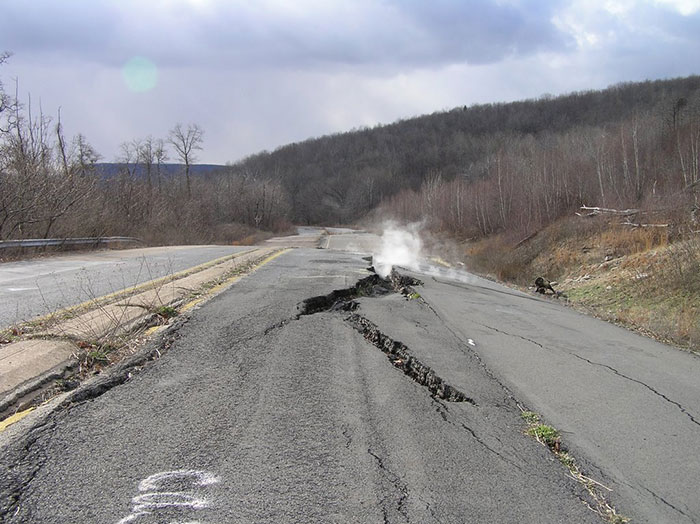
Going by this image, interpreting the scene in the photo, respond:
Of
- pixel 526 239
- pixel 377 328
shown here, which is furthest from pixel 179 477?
pixel 526 239

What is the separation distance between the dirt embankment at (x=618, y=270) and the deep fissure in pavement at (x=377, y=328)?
480cm

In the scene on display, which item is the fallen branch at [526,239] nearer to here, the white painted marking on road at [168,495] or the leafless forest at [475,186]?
the leafless forest at [475,186]

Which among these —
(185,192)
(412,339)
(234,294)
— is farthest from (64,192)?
(185,192)

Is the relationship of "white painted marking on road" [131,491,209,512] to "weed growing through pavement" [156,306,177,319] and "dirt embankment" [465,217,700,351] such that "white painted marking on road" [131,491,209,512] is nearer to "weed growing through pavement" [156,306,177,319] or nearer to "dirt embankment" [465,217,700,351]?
"weed growing through pavement" [156,306,177,319]

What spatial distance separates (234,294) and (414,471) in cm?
550

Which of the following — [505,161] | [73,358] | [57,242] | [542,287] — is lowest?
[542,287]

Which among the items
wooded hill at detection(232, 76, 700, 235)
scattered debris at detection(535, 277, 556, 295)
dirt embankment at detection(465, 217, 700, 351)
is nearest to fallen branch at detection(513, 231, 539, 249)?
dirt embankment at detection(465, 217, 700, 351)

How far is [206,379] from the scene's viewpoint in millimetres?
4066

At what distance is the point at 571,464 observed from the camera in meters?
3.30

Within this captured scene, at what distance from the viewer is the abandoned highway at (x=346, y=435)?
2512 millimetres

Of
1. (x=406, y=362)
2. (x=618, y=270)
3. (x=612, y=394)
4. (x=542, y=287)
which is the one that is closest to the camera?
(x=612, y=394)

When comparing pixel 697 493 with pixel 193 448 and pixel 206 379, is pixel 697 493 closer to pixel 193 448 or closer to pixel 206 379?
pixel 193 448

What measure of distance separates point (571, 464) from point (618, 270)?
13894 mm

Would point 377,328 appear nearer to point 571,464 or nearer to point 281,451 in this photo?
point 571,464
